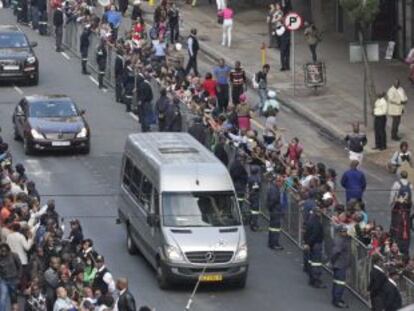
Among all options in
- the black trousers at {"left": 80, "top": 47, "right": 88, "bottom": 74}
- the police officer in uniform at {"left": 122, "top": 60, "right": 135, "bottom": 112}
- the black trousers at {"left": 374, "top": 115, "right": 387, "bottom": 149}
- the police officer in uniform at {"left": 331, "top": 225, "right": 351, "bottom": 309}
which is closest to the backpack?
the police officer in uniform at {"left": 331, "top": 225, "right": 351, "bottom": 309}

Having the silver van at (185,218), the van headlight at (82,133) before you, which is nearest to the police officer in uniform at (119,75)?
the van headlight at (82,133)

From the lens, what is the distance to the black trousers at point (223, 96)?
44428mm

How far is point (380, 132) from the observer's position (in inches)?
1602

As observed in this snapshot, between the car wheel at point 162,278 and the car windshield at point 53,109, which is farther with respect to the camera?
the car windshield at point 53,109

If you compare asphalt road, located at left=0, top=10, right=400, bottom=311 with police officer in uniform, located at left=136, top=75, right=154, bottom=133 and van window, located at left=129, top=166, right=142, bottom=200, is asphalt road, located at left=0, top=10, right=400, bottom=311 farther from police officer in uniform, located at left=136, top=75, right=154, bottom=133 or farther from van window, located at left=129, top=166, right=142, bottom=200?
van window, located at left=129, top=166, right=142, bottom=200

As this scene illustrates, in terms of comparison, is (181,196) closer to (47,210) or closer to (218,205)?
(218,205)

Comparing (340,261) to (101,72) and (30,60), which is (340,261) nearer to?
(101,72)

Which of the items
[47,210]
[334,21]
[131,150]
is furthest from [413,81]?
[47,210]

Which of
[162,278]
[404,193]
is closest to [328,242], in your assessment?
[404,193]

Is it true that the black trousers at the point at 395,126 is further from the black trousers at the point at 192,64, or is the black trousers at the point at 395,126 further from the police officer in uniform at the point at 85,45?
the police officer in uniform at the point at 85,45

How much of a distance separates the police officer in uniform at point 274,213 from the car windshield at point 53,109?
964 centimetres

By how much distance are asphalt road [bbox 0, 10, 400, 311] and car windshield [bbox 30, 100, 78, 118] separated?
103 centimetres

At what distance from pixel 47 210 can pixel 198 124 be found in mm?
9168

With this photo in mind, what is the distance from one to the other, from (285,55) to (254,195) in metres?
17.4
